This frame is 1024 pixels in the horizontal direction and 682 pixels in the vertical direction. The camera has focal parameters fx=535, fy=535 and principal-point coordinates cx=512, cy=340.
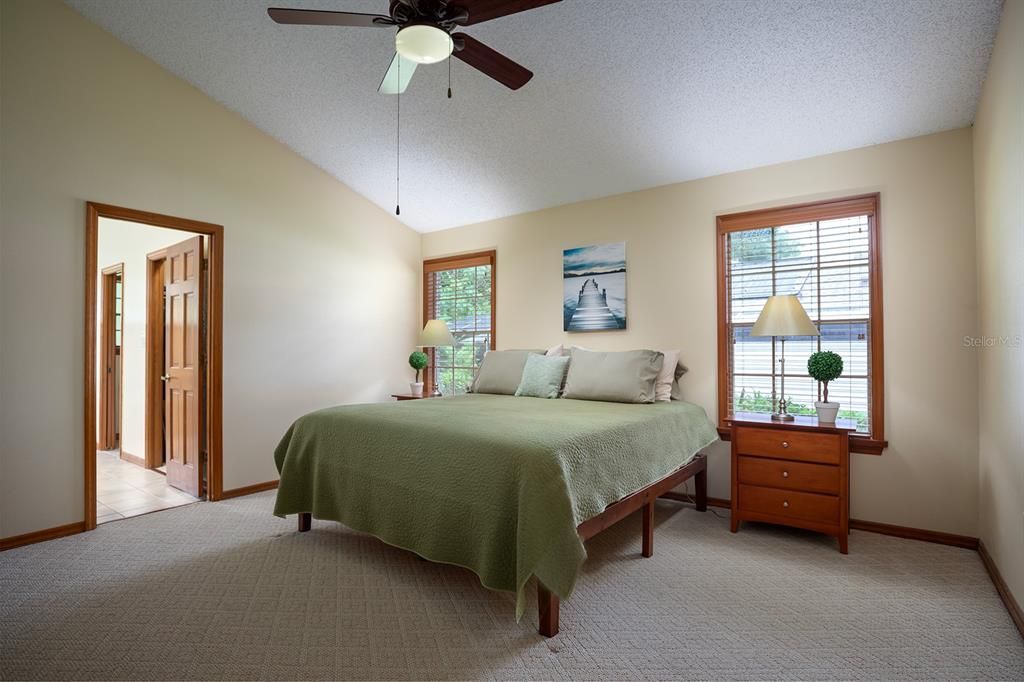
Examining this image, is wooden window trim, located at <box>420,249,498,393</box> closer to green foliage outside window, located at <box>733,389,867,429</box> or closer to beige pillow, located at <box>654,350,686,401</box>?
beige pillow, located at <box>654,350,686,401</box>

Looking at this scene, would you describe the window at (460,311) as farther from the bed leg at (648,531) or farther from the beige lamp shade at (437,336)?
the bed leg at (648,531)

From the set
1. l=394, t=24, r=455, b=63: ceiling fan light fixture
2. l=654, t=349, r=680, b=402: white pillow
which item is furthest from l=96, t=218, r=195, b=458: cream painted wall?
l=654, t=349, r=680, b=402: white pillow

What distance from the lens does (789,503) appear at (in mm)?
3086

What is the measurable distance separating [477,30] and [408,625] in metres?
2.92

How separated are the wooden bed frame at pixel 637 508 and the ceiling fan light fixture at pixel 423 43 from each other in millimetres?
1970

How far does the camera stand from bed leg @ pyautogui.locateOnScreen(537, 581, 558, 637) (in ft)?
6.84

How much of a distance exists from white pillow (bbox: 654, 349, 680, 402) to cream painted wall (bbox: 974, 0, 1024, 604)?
1.66m

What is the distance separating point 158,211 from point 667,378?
3.67 metres

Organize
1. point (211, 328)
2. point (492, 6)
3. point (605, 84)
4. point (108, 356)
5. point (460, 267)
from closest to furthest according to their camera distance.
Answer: point (492, 6) → point (605, 84) → point (211, 328) → point (460, 267) → point (108, 356)

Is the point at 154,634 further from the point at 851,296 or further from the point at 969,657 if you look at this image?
the point at 851,296

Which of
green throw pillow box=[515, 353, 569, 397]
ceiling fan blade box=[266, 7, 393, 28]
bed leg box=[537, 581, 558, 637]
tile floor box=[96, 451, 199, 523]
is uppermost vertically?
ceiling fan blade box=[266, 7, 393, 28]

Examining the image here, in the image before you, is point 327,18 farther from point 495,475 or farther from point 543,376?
point 543,376

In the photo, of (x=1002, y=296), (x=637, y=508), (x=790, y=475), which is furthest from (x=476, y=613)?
(x=1002, y=296)

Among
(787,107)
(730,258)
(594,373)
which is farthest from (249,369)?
(787,107)
